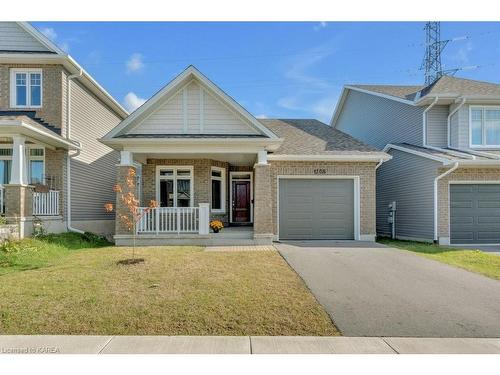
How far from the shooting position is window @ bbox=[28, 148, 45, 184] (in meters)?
13.1

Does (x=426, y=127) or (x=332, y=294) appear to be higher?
(x=426, y=127)

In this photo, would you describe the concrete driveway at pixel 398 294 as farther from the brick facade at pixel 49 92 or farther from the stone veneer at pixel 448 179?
the brick facade at pixel 49 92

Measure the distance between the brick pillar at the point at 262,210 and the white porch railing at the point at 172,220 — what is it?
5.81ft

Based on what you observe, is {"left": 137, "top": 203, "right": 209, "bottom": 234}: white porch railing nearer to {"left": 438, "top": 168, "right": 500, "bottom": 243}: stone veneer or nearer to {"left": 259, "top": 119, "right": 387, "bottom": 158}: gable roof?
{"left": 259, "top": 119, "right": 387, "bottom": 158}: gable roof

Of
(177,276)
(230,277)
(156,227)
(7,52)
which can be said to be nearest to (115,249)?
(156,227)

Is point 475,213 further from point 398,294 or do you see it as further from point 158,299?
point 158,299

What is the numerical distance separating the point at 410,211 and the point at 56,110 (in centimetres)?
1520

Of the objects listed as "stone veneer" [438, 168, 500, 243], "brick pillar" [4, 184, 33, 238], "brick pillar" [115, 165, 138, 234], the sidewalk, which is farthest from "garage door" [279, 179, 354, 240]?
"brick pillar" [4, 184, 33, 238]

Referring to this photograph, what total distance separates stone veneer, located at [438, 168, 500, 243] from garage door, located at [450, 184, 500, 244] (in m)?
0.30

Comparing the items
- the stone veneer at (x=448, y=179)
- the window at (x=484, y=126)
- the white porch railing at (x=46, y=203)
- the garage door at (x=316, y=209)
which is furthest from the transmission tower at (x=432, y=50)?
the white porch railing at (x=46, y=203)

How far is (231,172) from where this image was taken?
15.3 m

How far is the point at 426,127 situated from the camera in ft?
47.8

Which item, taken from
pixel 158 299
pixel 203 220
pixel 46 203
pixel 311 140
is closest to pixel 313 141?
pixel 311 140

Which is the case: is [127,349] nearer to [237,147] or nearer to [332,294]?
[332,294]
